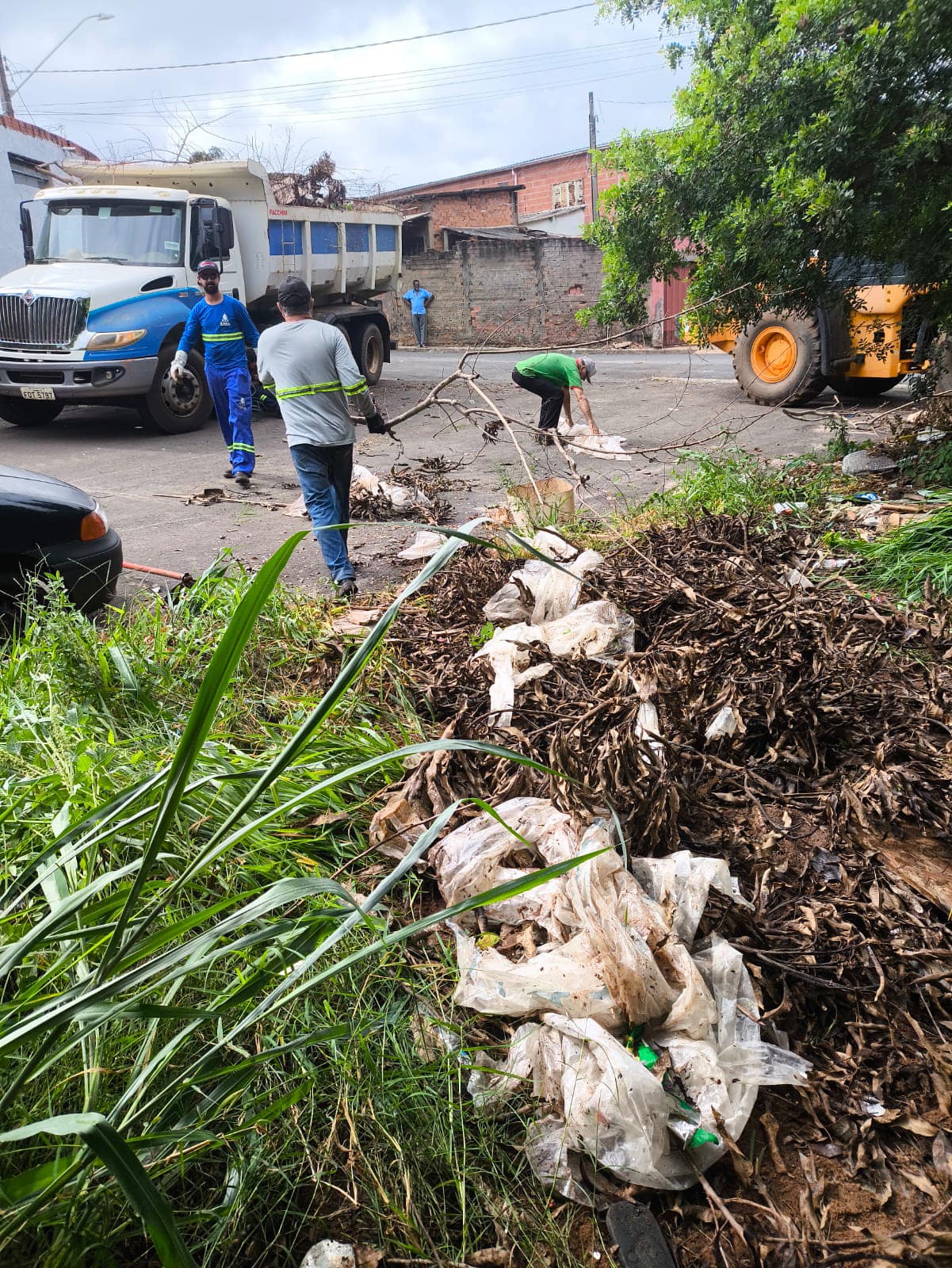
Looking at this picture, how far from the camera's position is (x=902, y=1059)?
2.03 meters

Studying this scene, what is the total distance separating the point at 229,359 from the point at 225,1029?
7.98m

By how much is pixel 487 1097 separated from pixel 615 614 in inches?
84.4

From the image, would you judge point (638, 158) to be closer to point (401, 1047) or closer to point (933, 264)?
point (933, 264)

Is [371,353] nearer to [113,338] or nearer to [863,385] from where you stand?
[113,338]

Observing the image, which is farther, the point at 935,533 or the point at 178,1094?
the point at 935,533

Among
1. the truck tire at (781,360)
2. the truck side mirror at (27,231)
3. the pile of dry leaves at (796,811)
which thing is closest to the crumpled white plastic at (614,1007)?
the pile of dry leaves at (796,811)

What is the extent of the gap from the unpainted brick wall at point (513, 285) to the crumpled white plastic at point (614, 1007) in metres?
26.1

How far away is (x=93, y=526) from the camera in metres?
4.65

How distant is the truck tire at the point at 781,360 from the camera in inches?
401

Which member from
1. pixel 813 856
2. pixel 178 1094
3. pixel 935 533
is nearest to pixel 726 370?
pixel 935 533

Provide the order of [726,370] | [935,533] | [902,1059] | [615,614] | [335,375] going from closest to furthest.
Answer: [902,1059], [615,614], [935,533], [335,375], [726,370]

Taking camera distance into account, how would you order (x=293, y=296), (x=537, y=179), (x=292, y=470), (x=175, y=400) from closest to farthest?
(x=293, y=296) < (x=292, y=470) < (x=175, y=400) < (x=537, y=179)

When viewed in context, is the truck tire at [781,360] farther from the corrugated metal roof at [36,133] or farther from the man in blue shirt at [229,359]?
the corrugated metal roof at [36,133]

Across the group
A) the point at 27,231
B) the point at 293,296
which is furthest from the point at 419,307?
the point at 293,296
